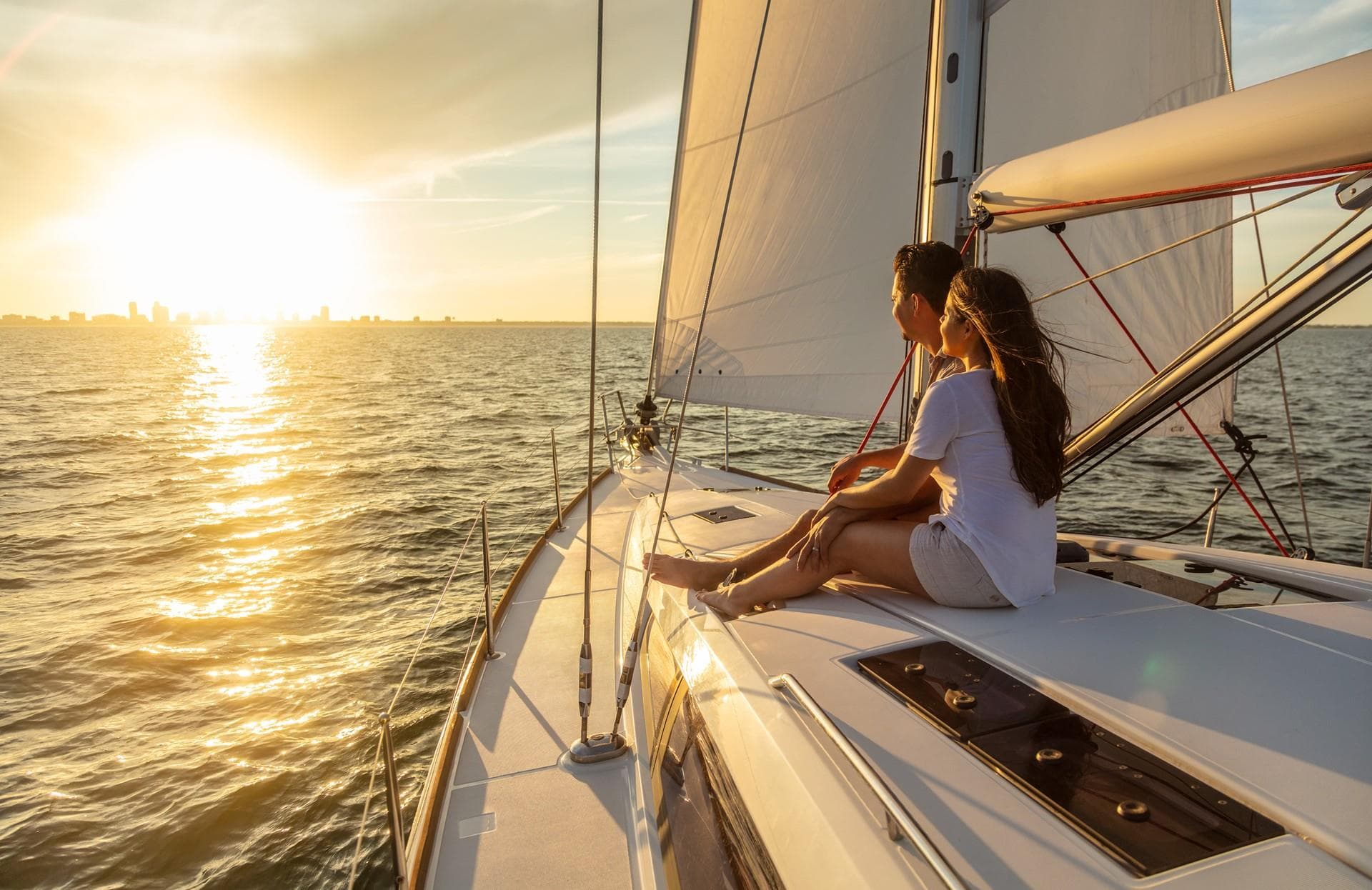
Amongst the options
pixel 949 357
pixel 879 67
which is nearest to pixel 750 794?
pixel 949 357

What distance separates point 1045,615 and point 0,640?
8688 millimetres

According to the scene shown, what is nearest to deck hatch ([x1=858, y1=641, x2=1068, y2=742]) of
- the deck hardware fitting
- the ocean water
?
the deck hardware fitting

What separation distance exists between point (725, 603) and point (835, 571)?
337 mm

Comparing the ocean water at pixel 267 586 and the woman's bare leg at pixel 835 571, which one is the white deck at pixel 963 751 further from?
the ocean water at pixel 267 586

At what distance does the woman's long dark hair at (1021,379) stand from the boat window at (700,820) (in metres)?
1.10

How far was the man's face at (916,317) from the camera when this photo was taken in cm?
263

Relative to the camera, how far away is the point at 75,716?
5.61 m

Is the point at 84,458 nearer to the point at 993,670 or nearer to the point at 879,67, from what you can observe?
the point at 879,67

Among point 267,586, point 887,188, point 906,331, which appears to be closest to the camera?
point 906,331

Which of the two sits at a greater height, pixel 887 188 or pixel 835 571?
pixel 887 188

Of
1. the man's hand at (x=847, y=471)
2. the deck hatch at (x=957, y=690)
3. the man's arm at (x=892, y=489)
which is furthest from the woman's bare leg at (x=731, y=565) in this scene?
the deck hatch at (x=957, y=690)

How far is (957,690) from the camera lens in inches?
63.3

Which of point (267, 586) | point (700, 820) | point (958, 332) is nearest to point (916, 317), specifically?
point (958, 332)

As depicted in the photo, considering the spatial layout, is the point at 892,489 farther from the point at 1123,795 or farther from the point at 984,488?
the point at 1123,795
